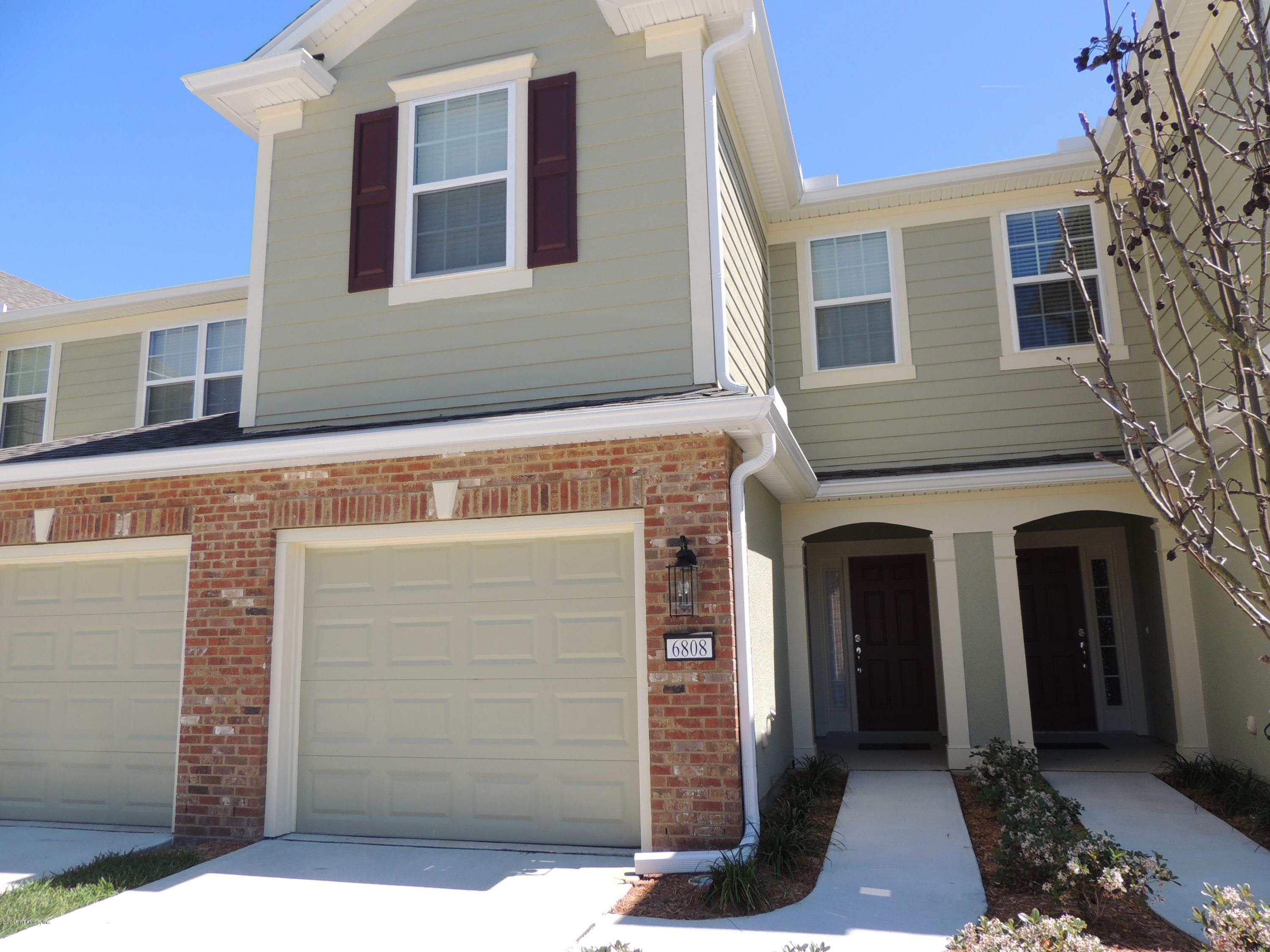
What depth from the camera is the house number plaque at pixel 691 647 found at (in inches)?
221

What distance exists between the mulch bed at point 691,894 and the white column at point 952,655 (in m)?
2.99

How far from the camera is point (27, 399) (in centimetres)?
1156

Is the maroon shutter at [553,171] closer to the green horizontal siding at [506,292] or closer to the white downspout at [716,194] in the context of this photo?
the green horizontal siding at [506,292]

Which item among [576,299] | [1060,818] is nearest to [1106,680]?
[1060,818]

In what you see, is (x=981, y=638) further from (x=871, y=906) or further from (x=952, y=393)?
(x=871, y=906)

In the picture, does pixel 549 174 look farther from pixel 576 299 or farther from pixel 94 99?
pixel 94 99

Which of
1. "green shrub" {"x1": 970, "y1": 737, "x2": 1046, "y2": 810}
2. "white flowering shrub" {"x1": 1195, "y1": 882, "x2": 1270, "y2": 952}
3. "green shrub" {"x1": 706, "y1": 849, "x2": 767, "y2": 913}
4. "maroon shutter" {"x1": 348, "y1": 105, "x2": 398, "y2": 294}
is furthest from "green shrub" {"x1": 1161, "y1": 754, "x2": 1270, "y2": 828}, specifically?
"maroon shutter" {"x1": 348, "y1": 105, "x2": 398, "y2": 294}

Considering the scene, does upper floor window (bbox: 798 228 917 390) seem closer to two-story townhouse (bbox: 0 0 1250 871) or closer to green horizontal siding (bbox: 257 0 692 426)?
two-story townhouse (bbox: 0 0 1250 871)

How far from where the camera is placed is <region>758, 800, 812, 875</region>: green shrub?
5254mm

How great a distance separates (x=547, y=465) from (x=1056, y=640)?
Answer: 728 cm

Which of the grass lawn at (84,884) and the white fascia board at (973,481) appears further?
the white fascia board at (973,481)

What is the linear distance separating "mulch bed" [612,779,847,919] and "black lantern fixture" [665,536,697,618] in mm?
1490

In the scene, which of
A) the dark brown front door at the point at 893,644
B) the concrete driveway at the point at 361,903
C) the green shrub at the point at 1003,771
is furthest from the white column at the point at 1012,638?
the concrete driveway at the point at 361,903

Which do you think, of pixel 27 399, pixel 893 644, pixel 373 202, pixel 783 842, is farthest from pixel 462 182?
pixel 27 399
